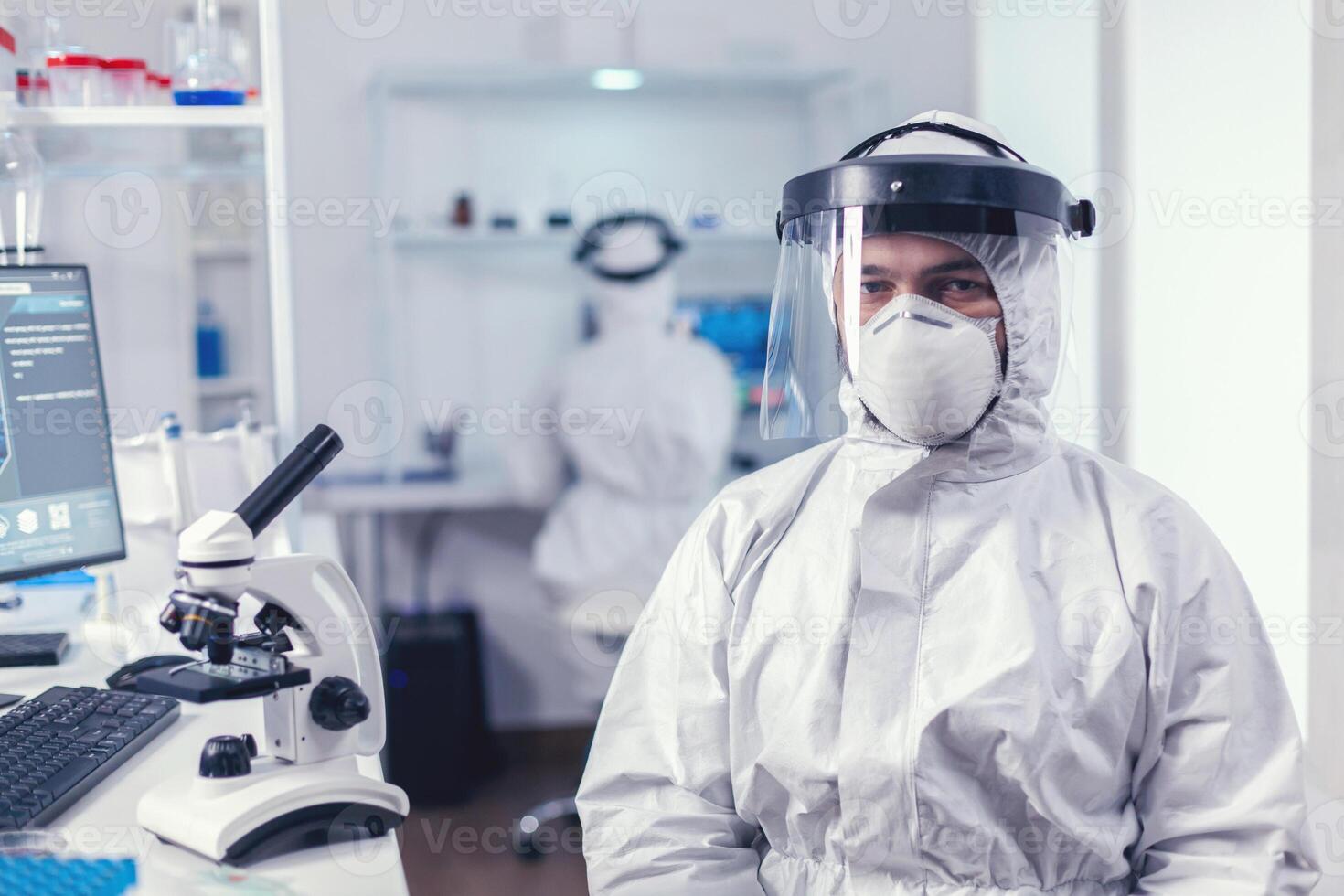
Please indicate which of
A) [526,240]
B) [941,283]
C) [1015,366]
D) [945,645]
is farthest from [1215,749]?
[526,240]

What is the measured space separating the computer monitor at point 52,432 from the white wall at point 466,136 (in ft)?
6.00

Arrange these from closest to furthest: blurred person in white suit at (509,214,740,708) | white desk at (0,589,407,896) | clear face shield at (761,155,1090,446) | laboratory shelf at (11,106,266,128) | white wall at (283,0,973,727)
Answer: white desk at (0,589,407,896), clear face shield at (761,155,1090,446), laboratory shelf at (11,106,266,128), blurred person in white suit at (509,214,740,708), white wall at (283,0,973,727)

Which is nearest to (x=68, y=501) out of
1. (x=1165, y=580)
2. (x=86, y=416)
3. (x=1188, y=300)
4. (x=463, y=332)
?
(x=86, y=416)

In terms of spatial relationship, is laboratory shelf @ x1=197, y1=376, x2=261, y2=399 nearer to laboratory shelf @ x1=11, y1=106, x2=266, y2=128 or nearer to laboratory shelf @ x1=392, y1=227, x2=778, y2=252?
laboratory shelf @ x1=392, y1=227, x2=778, y2=252

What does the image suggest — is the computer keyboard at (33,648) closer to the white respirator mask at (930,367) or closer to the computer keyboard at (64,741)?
the computer keyboard at (64,741)

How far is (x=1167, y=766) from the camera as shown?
105cm

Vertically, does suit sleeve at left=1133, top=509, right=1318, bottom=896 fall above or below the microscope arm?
below

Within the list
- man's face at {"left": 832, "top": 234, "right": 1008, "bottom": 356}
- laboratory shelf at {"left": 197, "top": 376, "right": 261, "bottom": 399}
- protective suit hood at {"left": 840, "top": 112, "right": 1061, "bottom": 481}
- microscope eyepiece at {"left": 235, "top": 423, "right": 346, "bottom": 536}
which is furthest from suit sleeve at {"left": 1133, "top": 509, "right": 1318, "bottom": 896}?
laboratory shelf at {"left": 197, "top": 376, "right": 261, "bottom": 399}

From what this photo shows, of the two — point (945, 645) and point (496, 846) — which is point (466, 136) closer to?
point (496, 846)

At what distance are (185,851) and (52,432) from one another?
0.77 meters

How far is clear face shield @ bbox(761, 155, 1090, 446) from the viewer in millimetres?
1104

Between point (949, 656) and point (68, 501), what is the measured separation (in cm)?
112

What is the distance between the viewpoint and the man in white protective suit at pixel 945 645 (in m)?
1.05

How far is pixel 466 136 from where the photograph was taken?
11.4ft
